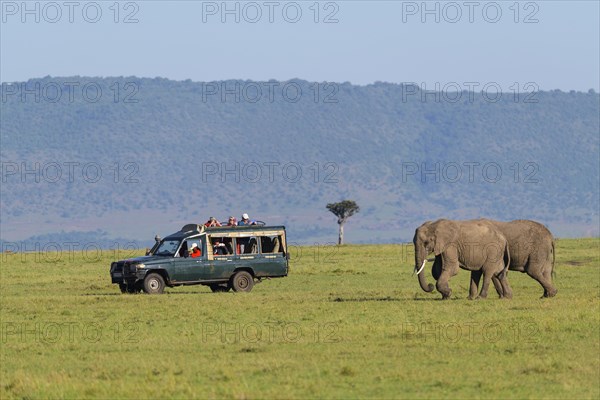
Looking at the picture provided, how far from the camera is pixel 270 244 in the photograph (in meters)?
40.6

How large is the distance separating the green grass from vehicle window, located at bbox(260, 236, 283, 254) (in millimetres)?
1275

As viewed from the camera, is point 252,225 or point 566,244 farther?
point 566,244

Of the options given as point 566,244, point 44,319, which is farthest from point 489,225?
point 566,244

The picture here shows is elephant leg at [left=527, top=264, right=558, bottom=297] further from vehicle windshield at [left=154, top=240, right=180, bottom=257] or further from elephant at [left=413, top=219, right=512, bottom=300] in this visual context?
vehicle windshield at [left=154, top=240, right=180, bottom=257]

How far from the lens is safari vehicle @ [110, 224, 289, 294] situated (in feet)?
129

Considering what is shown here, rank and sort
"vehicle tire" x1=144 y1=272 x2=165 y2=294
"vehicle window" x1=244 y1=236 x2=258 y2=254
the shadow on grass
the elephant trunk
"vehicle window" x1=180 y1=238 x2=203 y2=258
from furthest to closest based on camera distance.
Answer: "vehicle window" x1=244 y1=236 x2=258 y2=254 < "vehicle window" x1=180 y1=238 x2=203 y2=258 < "vehicle tire" x1=144 y1=272 x2=165 y2=294 < the shadow on grass < the elephant trunk

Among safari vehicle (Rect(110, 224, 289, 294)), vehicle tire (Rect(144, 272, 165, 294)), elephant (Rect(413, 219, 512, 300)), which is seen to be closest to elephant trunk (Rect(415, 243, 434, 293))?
elephant (Rect(413, 219, 512, 300))

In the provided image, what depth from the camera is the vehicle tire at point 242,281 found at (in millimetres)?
40219

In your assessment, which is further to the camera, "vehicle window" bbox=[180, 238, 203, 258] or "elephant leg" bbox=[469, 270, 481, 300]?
"vehicle window" bbox=[180, 238, 203, 258]

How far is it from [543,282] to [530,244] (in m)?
1.04

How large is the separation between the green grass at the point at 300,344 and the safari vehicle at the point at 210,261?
2.14ft

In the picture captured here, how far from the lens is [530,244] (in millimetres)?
35969

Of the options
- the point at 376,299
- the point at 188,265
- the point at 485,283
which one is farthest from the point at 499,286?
the point at 188,265

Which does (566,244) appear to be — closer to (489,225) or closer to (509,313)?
(489,225)
